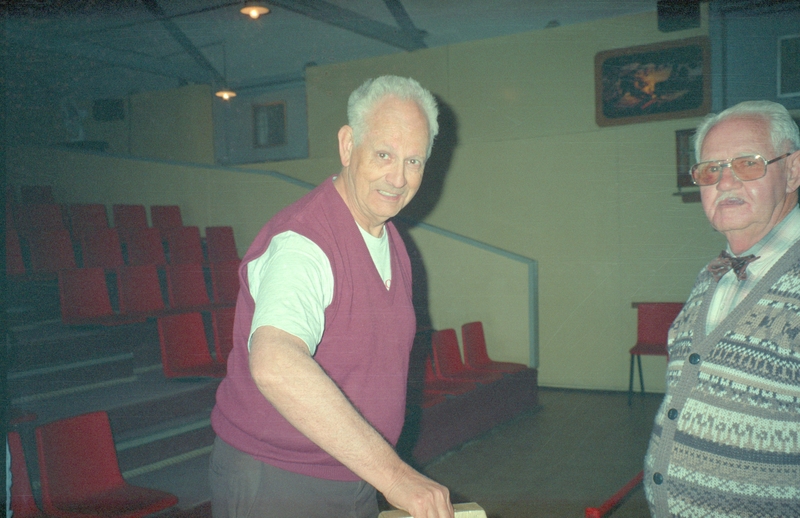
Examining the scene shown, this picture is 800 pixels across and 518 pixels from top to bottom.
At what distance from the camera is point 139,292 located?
421 cm

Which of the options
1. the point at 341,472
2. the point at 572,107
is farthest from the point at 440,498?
the point at 572,107

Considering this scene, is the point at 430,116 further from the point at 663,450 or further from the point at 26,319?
the point at 26,319

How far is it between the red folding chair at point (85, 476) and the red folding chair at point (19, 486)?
52 millimetres

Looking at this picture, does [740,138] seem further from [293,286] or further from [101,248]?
[101,248]

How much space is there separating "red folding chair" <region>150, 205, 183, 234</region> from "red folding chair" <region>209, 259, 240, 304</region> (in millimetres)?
1205

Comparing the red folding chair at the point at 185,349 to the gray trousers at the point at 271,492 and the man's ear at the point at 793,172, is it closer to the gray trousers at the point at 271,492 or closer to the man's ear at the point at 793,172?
the gray trousers at the point at 271,492

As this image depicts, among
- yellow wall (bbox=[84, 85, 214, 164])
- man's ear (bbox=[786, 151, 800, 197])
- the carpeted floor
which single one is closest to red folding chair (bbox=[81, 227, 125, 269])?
the carpeted floor

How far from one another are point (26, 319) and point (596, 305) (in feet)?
15.5

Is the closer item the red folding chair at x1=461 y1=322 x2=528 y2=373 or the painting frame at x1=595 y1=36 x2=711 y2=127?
the red folding chair at x1=461 y1=322 x2=528 y2=373

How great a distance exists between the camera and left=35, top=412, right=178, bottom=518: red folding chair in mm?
2061

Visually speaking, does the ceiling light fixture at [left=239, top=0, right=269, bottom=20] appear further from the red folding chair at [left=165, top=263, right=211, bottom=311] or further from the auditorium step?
the auditorium step

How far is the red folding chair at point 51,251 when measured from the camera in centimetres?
445

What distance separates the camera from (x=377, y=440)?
2.66 ft

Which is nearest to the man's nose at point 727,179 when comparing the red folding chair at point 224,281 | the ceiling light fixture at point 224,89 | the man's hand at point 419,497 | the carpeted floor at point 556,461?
the man's hand at point 419,497
